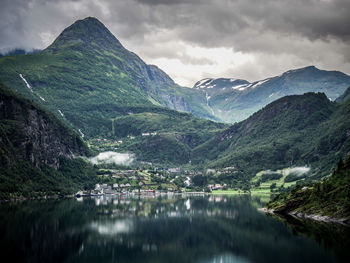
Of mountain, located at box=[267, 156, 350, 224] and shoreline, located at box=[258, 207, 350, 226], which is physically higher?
mountain, located at box=[267, 156, 350, 224]

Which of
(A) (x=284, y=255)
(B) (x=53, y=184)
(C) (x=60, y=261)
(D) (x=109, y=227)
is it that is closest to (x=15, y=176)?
(B) (x=53, y=184)

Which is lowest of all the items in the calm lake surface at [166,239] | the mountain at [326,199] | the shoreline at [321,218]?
the calm lake surface at [166,239]

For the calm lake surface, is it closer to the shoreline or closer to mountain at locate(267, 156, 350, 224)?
the shoreline

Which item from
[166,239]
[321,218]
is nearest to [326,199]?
[321,218]

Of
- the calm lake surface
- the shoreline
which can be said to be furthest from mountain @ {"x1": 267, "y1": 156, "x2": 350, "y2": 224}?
the calm lake surface

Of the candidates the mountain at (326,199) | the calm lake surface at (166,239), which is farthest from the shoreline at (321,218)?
the calm lake surface at (166,239)

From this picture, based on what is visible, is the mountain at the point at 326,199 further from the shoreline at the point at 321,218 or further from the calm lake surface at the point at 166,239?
the calm lake surface at the point at 166,239
